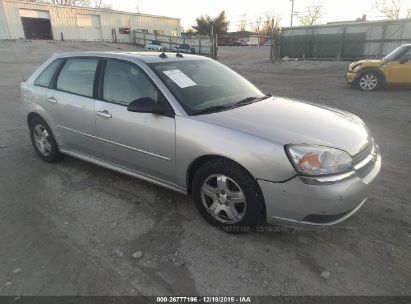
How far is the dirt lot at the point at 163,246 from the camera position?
2471 mm

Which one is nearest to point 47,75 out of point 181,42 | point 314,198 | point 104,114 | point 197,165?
point 104,114

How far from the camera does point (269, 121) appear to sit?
303cm

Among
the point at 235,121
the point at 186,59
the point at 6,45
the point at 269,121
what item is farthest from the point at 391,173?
the point at 6,45

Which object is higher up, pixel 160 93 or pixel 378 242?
pixel 160 93

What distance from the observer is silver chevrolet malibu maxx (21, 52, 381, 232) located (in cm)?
262

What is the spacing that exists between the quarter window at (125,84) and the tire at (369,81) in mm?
10164

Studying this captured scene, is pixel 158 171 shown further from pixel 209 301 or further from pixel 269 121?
pixel 209 301

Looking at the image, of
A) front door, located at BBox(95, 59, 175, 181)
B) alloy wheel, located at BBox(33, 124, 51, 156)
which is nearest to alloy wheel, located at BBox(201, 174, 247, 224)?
front door, located at BBox(95, 59, 175, 181)

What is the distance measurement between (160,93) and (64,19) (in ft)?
117

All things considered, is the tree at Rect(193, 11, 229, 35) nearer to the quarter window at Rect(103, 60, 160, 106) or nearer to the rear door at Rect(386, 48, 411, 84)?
the rear door at Rect(386, 48, 411, 84)

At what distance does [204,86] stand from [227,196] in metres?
1.32

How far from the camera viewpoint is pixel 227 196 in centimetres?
297

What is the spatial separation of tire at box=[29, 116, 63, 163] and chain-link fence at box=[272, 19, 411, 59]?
22011mm

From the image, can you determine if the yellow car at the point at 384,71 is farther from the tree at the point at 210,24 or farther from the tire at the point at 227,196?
the tree at the point at 210,24
